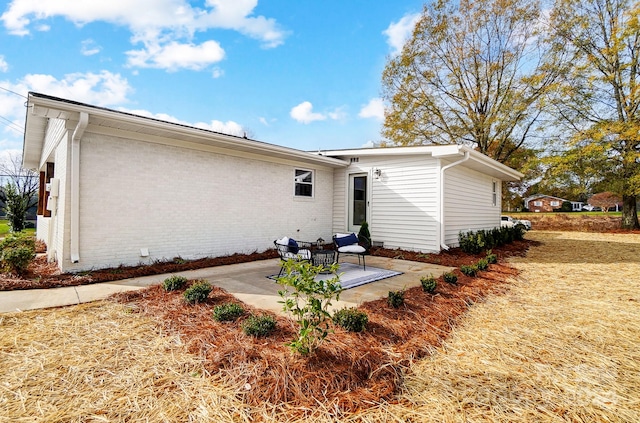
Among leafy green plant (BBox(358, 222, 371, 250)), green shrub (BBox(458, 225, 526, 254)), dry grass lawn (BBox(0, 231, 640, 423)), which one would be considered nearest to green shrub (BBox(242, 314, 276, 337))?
dry grass lawn (BBox(0, 231, 640, 423))

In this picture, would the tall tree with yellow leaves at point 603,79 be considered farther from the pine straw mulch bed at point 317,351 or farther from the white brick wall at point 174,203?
the pine straw mulch bed at point 317,351

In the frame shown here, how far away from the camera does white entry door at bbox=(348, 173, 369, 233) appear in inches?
396

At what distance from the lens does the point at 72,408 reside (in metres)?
2.03

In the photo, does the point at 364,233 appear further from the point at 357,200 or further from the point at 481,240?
the point at 481,240

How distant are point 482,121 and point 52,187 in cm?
1934

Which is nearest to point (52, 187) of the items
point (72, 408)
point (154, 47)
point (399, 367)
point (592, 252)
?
point (154, 47)

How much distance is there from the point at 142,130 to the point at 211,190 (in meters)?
1.97

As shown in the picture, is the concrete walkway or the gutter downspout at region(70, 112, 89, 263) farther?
the gutter downspout at region(70, 112, 89, 263)

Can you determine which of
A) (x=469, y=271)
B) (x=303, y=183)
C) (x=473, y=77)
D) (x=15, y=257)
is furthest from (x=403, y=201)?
(x=473, y=77)

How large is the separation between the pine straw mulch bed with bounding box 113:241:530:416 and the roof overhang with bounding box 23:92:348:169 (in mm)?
3212

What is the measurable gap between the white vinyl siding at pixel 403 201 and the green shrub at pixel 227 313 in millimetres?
6492

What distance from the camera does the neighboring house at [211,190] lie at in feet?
18.6

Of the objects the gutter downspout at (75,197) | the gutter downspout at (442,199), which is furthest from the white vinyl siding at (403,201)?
the gutter downspout at (75,197)

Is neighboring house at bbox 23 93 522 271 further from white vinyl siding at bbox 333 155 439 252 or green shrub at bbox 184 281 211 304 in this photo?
green shrub at bbox 184 281 211 304
